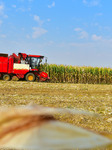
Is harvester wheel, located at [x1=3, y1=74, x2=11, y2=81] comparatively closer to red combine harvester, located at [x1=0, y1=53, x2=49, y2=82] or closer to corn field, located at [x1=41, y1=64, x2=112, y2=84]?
red combine harvester, located at [x1=0, y1=53, x2=49, y2=82]

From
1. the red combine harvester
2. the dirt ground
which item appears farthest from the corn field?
the dirt ground

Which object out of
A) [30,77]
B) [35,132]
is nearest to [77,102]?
[35,132]

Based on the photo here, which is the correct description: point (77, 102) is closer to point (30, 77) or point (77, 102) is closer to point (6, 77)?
point (30, 77)

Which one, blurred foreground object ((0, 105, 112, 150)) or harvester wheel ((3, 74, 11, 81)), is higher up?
harvester wheel ((3, 74, 11, 81))

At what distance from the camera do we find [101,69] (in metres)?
23.3

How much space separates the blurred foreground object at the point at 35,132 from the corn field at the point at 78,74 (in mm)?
21012

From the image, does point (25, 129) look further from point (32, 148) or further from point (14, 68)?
point (14, 68)

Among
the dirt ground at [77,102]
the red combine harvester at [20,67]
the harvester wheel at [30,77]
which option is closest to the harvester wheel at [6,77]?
the red combine harvester at [20,67]

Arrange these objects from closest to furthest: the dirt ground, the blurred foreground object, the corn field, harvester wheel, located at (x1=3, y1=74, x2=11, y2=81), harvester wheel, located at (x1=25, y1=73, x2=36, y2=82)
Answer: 1. the blurred foreground object
2. the dirt ground
3. harvester wheel, located at (x1=3, y1=74, x2=11, y2=81)
4. harvester wheel, located at (x1=25, y1=73, x2=36, y2=82)
5. the corn field

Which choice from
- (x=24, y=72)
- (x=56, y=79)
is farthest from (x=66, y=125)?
(x=56, y=79)

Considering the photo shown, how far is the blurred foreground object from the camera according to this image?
38 cm

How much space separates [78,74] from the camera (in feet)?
73.0

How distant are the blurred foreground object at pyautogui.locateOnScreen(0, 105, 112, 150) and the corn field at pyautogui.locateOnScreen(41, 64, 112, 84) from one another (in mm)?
21012

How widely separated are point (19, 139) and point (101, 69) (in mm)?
23522
